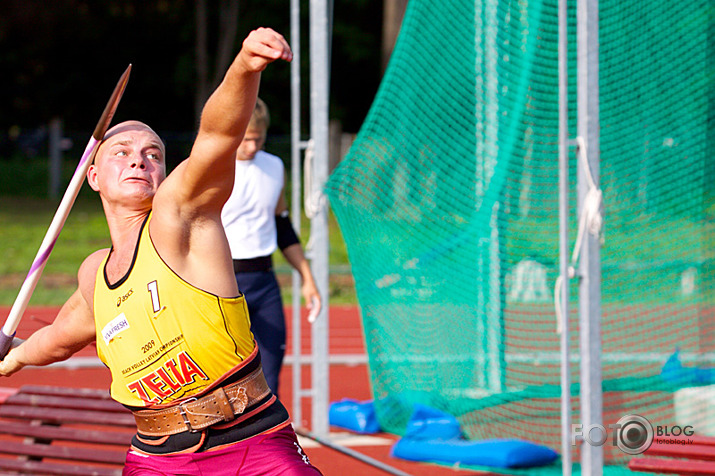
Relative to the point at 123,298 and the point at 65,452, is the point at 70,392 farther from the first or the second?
the point at 123,298

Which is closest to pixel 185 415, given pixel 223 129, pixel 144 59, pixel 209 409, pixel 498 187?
pixel 209 409

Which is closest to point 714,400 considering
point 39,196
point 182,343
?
point 182,343

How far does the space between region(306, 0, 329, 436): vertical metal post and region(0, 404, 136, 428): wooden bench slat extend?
Result: 2.01m

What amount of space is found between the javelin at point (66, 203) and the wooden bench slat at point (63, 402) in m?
1.60

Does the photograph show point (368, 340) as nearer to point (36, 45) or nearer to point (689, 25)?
point (689, 25)

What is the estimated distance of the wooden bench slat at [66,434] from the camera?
16.5 feet

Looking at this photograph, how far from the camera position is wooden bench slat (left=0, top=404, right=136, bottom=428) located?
16.6ft

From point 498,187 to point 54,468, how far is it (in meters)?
3.14

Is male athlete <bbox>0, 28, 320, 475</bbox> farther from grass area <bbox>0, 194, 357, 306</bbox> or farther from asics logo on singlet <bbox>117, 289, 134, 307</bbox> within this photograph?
grass area <bbox>0, 194, 357, 306</bbox>

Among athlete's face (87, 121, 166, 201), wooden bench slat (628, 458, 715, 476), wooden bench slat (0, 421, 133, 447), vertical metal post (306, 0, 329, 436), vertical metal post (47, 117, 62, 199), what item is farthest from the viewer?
vertical metal post (47, 117, 62, 199)

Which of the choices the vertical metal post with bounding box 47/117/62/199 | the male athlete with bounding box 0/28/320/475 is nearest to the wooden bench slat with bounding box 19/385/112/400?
the male athlete with bounding box 0/28/320/475

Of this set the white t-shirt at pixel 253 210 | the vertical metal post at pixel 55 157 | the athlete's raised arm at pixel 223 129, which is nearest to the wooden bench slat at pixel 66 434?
the white t-shirt at pixel 253 210

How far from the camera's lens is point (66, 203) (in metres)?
3.28

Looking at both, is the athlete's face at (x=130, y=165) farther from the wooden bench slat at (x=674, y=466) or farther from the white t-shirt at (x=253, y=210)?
the white t-shirt at (x=253, y=210)
